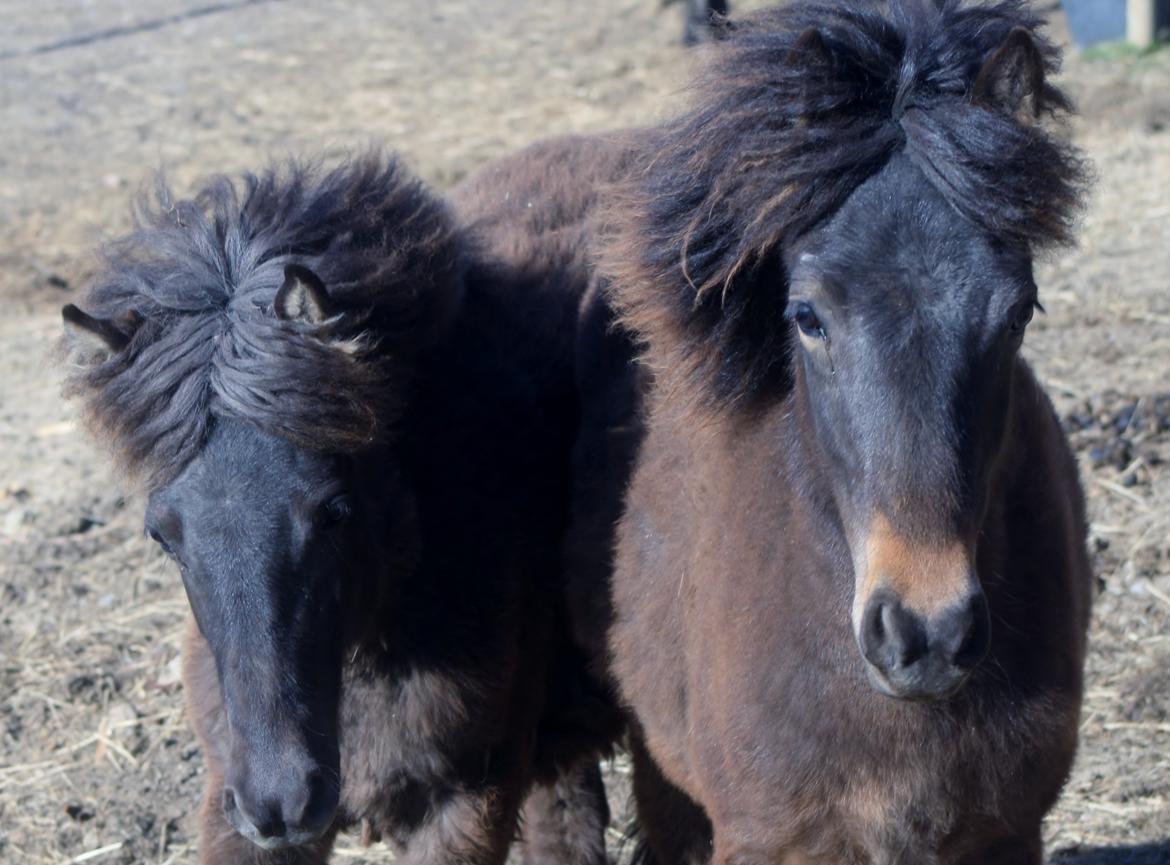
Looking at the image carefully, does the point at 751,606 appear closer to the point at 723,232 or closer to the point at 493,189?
the point at 723,232

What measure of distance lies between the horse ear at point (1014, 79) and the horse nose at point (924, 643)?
99cm

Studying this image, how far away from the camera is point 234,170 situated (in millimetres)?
10633

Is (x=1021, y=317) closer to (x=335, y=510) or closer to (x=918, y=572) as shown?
(x=918, y=572)

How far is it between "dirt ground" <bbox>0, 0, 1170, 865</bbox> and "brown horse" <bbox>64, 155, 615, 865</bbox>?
548 mm

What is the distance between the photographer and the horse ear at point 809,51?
9.61 ft

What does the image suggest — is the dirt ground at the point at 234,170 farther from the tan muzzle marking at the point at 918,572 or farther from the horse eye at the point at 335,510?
the tan muzzle marking at the point at 918,572

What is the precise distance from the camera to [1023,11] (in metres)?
3.18

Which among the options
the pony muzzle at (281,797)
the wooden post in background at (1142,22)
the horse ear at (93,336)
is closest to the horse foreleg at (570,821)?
the pony muzzle at (281,797)

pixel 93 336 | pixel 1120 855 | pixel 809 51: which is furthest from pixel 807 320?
pixel 1120 855

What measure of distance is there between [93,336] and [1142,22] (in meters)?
11.1

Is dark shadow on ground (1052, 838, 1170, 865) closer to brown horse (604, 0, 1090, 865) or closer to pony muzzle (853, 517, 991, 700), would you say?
brown horse (604, 0, 1090, 865)

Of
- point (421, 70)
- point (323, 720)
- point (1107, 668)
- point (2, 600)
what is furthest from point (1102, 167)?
point (323, 720)

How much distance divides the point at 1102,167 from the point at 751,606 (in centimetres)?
724

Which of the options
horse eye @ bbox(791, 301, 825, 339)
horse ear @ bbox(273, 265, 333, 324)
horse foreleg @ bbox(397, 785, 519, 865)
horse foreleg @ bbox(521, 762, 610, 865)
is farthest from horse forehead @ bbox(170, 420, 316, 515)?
horse foreleg @ bbox(521, 762, 610, 865)
